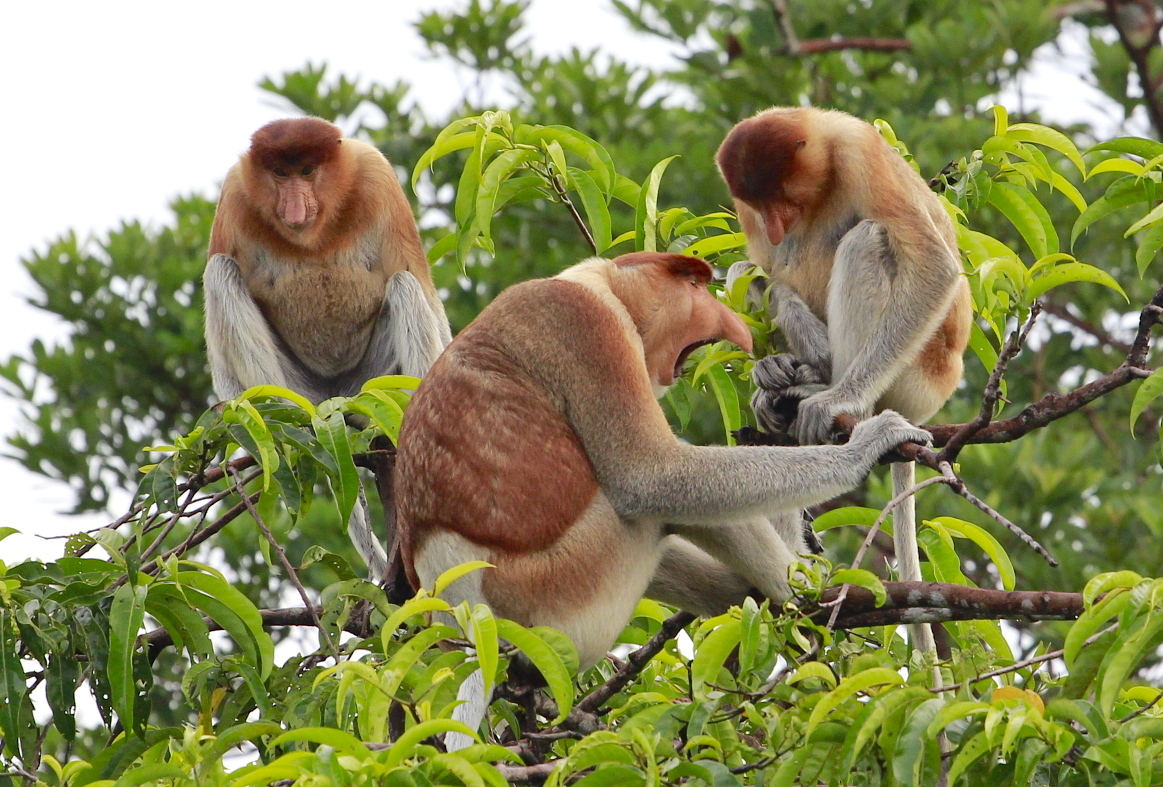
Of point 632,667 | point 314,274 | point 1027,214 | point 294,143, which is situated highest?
point 294,143

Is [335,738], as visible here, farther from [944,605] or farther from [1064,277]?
[1064,277]

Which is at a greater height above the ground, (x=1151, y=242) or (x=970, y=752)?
(x=1151, y=242)

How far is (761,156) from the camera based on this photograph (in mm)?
3467

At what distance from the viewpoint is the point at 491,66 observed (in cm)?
823

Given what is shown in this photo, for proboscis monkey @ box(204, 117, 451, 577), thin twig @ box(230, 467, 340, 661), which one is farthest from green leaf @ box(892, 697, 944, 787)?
proboscis monkey @ box(204, 117, 451, 577)

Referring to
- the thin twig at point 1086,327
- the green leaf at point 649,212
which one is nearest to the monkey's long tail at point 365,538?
the green leaf at point 649,212

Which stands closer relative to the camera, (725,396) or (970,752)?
(970,752)

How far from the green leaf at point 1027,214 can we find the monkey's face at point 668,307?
2.65 ft

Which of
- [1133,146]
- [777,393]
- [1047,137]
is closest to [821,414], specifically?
[777,393]

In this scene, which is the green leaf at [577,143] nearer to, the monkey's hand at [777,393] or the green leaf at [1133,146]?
the monkey's hand at [777,393]

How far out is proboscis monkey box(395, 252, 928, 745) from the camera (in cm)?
270

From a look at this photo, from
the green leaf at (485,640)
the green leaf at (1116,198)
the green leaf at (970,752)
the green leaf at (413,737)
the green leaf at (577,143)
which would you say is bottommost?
the green leaf at (970,752)

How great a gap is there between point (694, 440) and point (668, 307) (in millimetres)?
4526

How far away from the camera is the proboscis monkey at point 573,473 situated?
270cm
